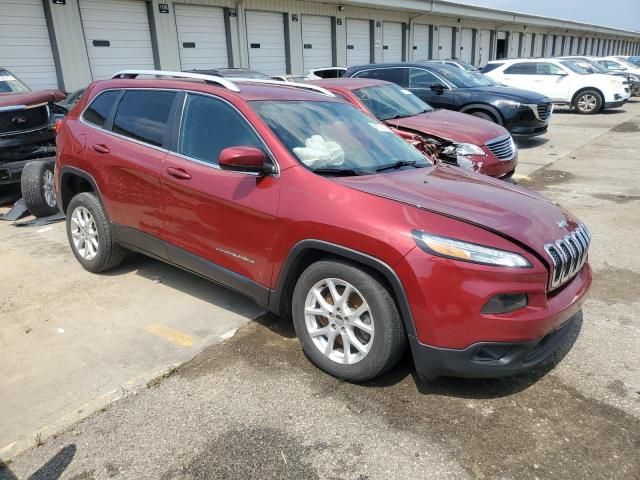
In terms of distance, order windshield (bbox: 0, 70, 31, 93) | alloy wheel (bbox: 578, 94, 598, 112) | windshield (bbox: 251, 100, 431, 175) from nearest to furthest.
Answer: windshield (bbox: 251, 100, 431, 175)
windshield (bbox: 0, 70, 31, 93)
alloy wheel (bbox: 578, 94, 598, 112)

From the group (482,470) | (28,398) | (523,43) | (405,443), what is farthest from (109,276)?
(523,43)

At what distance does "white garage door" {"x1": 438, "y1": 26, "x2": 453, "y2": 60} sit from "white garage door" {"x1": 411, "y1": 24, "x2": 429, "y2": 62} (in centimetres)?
159

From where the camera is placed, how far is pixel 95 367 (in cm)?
335

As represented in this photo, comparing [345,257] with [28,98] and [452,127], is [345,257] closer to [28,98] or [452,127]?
[452,127]

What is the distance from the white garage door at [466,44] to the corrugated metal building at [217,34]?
77 millimetres

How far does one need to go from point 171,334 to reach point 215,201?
104 centimetres

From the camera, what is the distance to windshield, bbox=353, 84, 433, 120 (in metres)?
7.75

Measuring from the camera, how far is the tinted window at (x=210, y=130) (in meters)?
3.49

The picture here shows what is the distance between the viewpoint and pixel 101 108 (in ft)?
15.0

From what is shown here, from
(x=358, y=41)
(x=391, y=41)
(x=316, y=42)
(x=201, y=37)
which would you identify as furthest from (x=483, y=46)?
(x=201, y=37)

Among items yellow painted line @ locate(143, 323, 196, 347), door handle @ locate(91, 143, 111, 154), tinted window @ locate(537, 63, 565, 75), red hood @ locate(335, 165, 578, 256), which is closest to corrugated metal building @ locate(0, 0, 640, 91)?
tinted window @ locate(537, 63, 565, 75)

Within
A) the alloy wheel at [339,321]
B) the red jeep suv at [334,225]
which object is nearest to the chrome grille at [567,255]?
the red jeep suv at [334,225]

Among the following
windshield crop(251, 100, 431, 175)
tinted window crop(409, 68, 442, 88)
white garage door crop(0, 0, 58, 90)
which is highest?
white garage door crop(0, 0, 58, 90)

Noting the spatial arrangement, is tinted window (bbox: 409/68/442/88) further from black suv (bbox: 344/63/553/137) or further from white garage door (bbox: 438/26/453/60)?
white garage door (bbox: 438/26/453/60)
